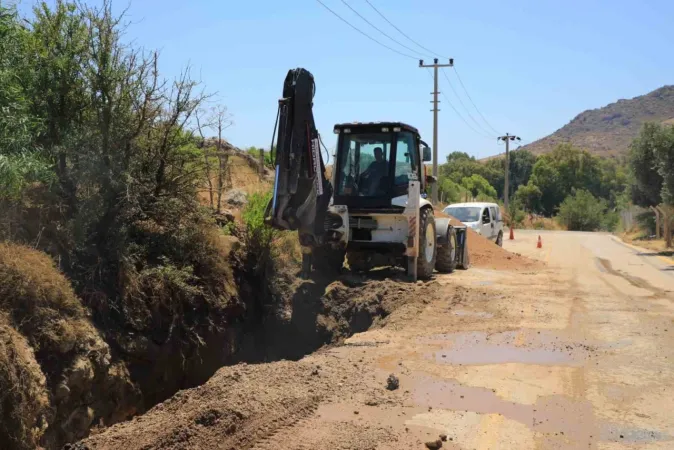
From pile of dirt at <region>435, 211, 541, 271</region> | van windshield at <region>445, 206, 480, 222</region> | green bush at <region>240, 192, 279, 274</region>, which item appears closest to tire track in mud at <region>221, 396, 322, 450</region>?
green bush at <region>240, 192, 279, 274</region>

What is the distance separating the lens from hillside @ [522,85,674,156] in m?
137

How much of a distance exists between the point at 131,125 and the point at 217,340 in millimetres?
3617

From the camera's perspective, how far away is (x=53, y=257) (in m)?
8.21

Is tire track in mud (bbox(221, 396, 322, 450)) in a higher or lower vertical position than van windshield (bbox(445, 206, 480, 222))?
lower

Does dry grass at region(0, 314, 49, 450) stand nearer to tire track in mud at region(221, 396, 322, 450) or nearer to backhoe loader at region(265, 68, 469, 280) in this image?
tire track in mud at region(221, 396, 322, 450)

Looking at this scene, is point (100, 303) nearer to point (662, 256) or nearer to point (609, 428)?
point (609, 428)

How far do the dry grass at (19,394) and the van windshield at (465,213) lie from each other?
20.8m

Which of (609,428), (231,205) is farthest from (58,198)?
(609,428)

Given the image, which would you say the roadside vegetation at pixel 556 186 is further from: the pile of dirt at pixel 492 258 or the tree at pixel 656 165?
the pile of dirt at pixel 492 258

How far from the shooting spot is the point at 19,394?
6098 millimetres

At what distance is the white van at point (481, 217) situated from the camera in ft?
82.7

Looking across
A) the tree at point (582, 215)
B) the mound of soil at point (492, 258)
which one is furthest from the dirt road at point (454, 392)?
the tree at point (582, 215)

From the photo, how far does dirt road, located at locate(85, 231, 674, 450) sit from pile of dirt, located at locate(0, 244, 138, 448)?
870 mm

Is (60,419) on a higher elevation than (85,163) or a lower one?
lower
